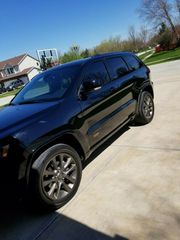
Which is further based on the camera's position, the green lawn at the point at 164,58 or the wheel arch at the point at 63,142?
the green lawn at the point at 164,58

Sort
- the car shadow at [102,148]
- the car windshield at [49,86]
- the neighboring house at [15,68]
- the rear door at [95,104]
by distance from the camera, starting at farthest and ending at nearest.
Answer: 1. the neighboring house at [15,68]
2. the car shadow at [102,148]
3. the car windshield at [49,86]
4. the rear door at [95,104]

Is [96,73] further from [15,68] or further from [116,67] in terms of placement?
[15,68]

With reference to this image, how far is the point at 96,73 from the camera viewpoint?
453cm

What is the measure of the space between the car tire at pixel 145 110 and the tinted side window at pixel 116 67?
0.83 meters

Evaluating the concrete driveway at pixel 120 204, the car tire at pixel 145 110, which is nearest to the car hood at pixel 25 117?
the concrete driveway at pixel 120 204

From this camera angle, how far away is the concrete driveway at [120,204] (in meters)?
2.79

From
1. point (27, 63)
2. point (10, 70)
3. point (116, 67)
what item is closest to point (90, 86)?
point (116, 67)

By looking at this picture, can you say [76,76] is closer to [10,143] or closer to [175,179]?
[10,143]

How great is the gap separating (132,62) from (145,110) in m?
1.15

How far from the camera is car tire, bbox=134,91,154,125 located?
5699 mm

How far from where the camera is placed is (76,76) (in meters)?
4.12

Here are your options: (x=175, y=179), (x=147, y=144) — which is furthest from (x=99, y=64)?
(x=175, y=179)

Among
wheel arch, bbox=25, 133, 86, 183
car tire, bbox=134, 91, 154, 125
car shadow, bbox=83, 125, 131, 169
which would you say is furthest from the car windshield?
car tire, bbox=134, 91, 154, 125

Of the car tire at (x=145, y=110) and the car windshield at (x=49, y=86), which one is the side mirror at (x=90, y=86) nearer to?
the car windshield at (x=49, y=86)
